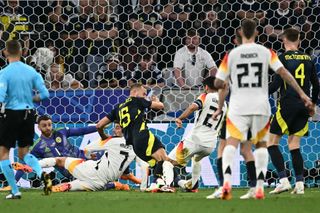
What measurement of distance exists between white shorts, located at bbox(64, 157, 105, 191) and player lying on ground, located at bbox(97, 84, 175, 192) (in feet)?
2.16

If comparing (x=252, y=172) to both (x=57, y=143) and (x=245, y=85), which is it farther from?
(x=57, y=143)

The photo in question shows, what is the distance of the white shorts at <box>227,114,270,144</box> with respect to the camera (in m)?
9.65

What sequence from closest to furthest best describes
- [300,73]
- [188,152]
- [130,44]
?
1. [300,73]
2. [188,152]
3. [130,44]

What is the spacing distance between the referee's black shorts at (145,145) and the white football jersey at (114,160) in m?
0.47

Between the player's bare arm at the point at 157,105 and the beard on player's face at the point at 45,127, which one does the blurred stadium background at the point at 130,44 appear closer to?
the beard on player's face at the point at 45,127

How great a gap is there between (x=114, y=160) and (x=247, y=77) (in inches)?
155

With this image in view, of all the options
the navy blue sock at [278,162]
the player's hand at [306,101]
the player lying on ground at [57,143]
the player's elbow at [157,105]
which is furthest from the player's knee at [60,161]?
the player's hand at [306,101]

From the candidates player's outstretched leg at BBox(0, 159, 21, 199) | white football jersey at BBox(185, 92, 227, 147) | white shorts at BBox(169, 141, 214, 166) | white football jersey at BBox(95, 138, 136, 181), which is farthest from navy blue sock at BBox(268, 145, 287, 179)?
player's outstretched leg at BBox(0, 159, 21, 199)

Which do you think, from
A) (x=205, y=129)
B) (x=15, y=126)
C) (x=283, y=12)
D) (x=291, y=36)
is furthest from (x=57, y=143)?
(x=283, y=12)

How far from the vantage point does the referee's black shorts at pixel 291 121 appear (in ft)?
38.5

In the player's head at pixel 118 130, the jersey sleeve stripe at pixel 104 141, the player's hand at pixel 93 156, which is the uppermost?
A: the player's head at pixel 118 130

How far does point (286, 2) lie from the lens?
15.8 meters

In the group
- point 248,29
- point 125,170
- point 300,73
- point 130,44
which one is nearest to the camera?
point 248,29

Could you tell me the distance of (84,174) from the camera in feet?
43.4
